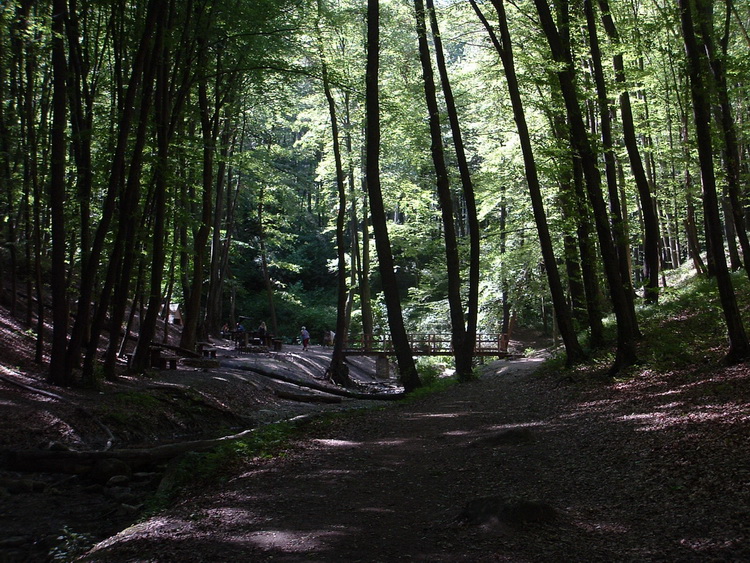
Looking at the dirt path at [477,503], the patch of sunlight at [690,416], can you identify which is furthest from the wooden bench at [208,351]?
the patch of sunlight at [690,416]

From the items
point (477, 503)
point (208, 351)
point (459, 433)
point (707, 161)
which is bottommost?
point (459, 433)

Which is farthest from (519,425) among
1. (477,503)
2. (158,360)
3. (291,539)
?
(158,360)

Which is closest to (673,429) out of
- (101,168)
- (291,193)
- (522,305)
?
(101,168)

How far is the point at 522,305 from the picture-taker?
1096 inches

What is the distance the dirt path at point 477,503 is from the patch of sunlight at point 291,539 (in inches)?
0.6

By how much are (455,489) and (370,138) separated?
10638 mm

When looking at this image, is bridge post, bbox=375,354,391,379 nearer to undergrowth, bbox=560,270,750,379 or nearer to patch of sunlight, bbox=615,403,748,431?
undergrowth, bbox=560,270,750,379

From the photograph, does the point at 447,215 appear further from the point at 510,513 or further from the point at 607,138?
the point at 510,513

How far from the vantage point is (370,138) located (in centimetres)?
1497

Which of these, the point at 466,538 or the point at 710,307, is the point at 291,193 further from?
the point at 466,538

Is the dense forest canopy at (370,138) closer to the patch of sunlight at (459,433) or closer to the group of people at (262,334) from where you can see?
the patch of sunlight at (459,433)

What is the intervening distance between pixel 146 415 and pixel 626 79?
1233cm

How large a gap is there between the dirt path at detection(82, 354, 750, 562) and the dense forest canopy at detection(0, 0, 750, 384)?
379cm

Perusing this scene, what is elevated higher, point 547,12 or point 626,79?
point 547,12
